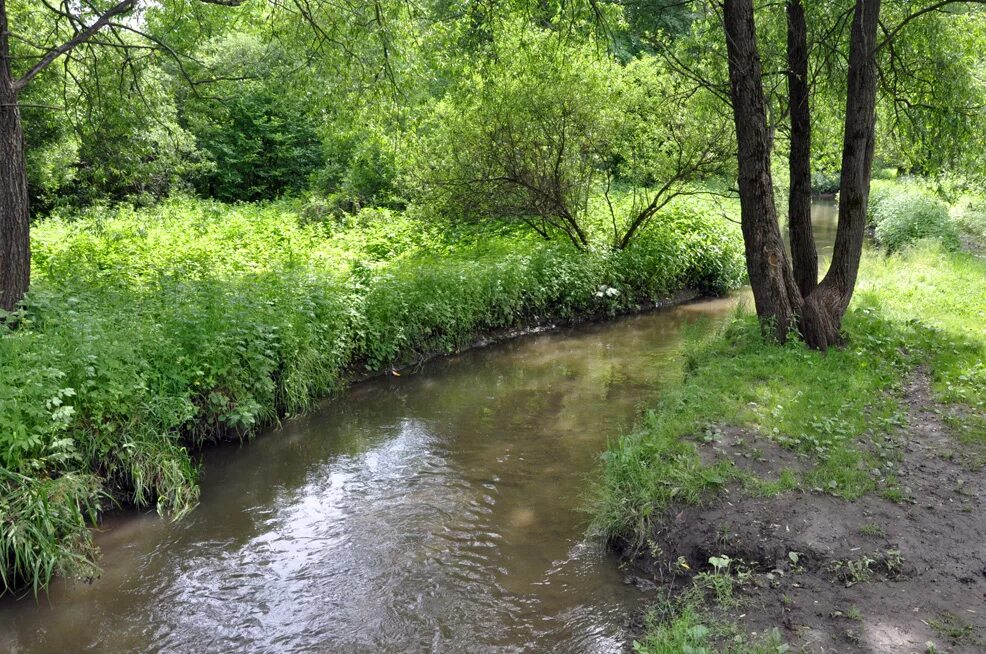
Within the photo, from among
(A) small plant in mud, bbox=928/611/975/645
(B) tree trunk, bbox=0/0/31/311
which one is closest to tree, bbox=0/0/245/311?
(B) tree trunk, bbox=0/0/31/311

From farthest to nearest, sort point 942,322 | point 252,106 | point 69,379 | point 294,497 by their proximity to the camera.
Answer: point 252,106 → point 942,322 → point 294,497 → point 69,379

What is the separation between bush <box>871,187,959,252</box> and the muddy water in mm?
13573

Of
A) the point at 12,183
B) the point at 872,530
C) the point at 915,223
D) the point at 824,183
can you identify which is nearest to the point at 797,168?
the point at 872,530

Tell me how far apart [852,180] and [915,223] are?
12994 millimetres

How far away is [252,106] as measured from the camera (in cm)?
2350

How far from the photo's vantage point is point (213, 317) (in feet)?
26.9

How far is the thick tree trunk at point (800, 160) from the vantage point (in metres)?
9.12

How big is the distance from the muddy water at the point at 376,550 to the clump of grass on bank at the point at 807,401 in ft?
2.23

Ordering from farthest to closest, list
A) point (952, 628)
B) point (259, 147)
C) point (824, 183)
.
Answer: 1. point (824, 183)
2. point (259, 147)
3. point (952, 628)

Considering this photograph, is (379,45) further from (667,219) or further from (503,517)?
(667,219)

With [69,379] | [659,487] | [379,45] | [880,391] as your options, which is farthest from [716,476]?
[379,45]

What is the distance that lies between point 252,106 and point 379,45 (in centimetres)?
1510

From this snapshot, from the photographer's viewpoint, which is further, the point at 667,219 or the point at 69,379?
the point at 667,219

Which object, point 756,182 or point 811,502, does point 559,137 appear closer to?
point 756,182
